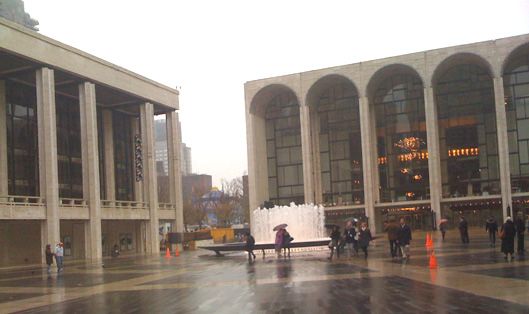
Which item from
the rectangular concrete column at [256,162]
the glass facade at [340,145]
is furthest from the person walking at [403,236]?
the rectangular concrete column at [256,162]

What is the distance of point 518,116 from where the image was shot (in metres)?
68.1

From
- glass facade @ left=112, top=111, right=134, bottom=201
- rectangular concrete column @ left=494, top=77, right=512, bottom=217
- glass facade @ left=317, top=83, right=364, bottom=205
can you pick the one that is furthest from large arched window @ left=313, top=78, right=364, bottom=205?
glass facade @ left=112, top=111, right=134, bottom=201

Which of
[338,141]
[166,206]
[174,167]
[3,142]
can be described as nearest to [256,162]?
[338,141]

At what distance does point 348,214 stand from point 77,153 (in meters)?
31.3

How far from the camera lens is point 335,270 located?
22.0 m

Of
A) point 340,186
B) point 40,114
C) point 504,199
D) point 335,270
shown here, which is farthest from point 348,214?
point 335,270

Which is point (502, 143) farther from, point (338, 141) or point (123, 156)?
point (123, 156)

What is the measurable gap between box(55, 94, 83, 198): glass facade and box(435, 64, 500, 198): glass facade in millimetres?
39057

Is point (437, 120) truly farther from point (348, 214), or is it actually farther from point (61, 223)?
point (61, 223)

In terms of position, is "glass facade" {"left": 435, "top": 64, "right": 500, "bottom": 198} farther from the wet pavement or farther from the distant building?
the distant building

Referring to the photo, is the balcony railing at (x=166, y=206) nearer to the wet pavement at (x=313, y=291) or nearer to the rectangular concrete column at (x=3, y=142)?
the rectangular concrete column at (x=3, y=142)

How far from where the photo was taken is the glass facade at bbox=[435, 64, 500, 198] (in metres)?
69.5

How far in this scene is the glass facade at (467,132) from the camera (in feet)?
228

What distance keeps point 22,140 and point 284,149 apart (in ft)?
116
